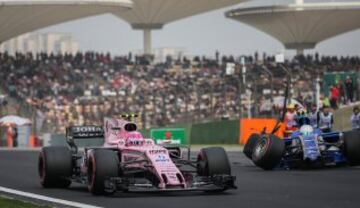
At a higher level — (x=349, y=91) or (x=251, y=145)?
(x=349, y=91)

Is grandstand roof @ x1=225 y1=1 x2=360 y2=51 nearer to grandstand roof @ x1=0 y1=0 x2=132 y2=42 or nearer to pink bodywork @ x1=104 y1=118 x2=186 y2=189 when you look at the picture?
grandstand roof @ x1=0 y1=0 x2=132 y2=42

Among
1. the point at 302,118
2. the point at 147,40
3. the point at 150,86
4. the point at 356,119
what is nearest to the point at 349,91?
the point at 356,119

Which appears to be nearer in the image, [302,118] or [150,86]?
[302,118]

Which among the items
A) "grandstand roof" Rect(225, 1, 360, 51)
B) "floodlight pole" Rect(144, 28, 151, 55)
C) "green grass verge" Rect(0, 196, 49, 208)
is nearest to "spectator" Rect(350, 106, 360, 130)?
"green grass verge" Rect(0, 196, 49, 208)

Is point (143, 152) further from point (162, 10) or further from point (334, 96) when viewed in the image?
point (162, 10)

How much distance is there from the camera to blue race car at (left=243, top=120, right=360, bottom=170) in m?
22.2

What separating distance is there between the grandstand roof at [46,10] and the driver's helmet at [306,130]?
42477 millimetres

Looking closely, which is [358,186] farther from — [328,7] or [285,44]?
[285,44]

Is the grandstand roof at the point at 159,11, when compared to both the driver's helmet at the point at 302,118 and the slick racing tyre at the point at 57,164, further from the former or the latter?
the slick racing tyre at the point at 57,164

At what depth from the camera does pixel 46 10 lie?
6669cm

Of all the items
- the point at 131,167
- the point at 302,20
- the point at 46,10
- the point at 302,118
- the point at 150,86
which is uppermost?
the point at 302,20

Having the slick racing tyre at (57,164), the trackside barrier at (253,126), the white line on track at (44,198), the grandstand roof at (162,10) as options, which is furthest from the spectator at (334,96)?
the grandstand roof at (162,10)

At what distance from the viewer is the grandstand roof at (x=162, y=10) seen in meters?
79.5

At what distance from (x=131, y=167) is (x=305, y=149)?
6.97 m
